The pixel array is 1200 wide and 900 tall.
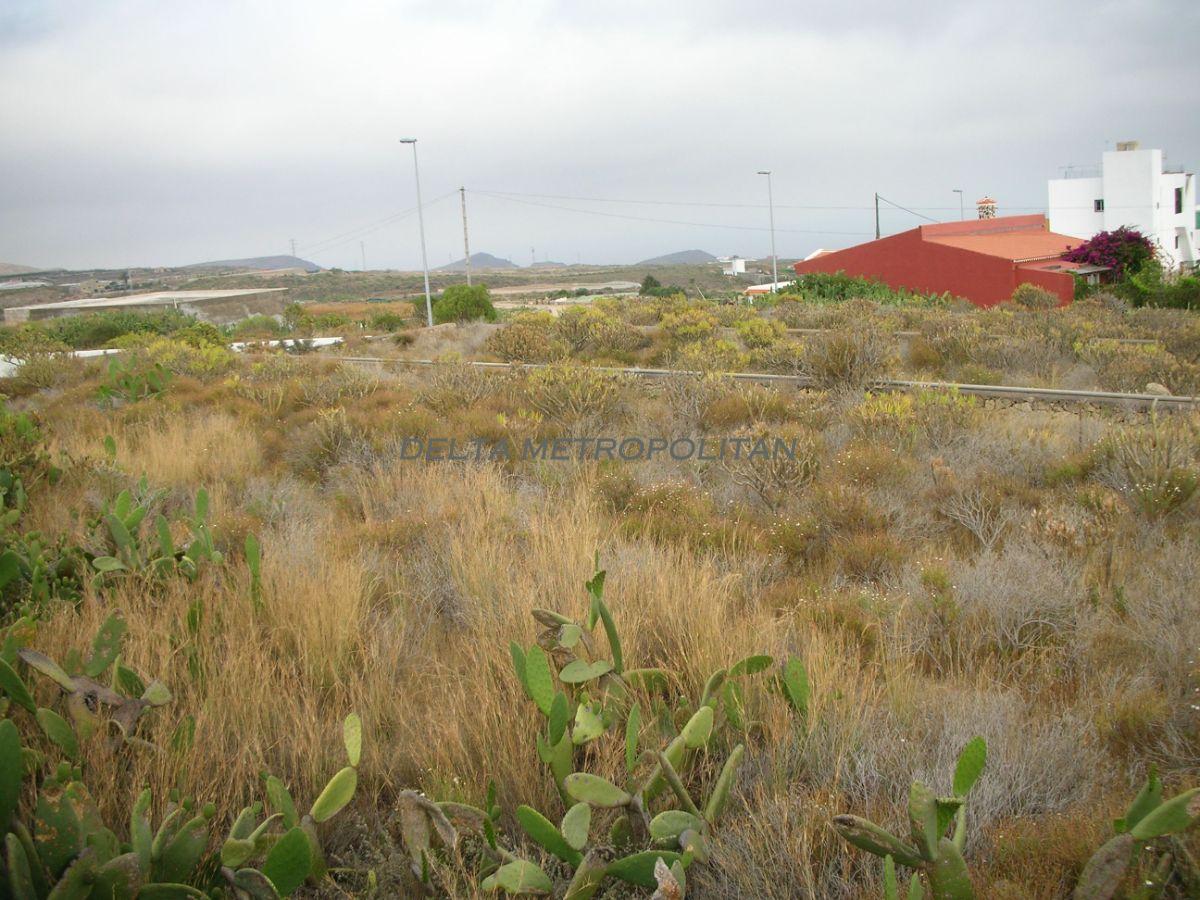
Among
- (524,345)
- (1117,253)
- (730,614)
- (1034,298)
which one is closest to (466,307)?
(524,345)

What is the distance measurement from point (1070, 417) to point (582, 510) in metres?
6.32

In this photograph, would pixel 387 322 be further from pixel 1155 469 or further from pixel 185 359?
pixel 1155 469

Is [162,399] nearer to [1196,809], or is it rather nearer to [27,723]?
[27,723]

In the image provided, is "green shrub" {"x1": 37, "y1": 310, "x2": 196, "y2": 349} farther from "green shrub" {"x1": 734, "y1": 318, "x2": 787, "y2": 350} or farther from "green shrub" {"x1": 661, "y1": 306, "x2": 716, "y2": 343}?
"green shrub" {"x1": 734, "y1": 318, "x2": 787, "y2": 350}

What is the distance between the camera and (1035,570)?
15.8ft

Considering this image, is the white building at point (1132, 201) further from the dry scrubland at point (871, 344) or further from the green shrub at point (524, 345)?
the green shrub at point (524, 345)

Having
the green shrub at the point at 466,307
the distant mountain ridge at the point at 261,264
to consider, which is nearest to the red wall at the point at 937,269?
the green shrub at the point at 466,307

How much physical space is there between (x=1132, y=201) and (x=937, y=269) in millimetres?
35123

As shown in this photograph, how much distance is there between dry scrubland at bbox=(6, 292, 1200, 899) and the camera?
2932 millimetres

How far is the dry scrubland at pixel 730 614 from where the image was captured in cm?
293

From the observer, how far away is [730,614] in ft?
14.6

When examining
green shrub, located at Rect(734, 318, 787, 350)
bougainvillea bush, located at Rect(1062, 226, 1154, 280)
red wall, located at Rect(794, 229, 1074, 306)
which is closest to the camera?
green shrub, located at Rect(734, 318, 787, 350)

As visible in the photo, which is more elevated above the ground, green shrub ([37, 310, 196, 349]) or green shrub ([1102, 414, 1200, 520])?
green shrub ([37, 310, 196, 349])

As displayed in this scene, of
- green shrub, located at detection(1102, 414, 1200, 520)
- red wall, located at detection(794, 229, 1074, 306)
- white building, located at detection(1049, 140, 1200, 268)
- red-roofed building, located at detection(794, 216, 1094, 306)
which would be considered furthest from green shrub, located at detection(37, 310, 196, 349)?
white building, located at detection(1049, 140, 1200, 268)
